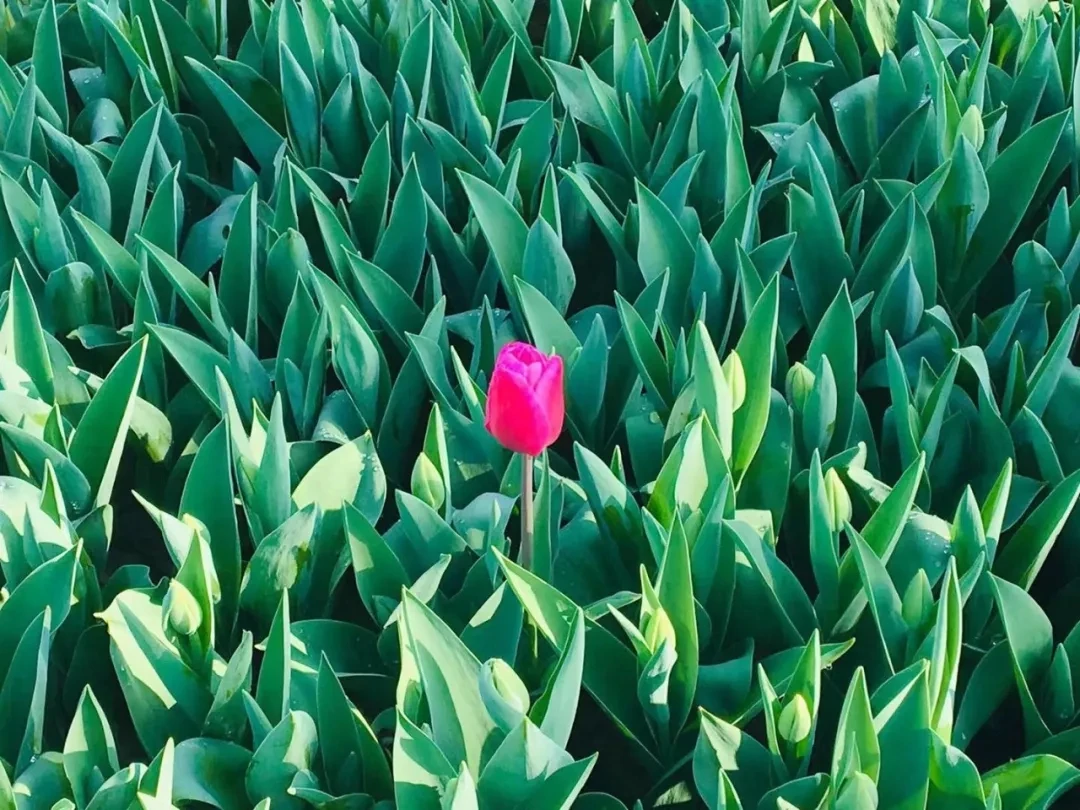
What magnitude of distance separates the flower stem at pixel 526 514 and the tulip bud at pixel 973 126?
754 millimetres

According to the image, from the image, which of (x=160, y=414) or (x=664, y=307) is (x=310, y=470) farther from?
(x=664, y=307)

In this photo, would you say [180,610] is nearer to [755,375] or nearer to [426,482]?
[426,482]

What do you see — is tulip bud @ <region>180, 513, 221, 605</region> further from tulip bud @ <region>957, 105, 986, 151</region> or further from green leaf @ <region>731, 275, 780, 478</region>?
tulip bud @ <region>957, 105, 986, 151</region>

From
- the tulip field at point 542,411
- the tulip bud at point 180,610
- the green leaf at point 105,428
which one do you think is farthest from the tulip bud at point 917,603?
the green leaf at point 105,428

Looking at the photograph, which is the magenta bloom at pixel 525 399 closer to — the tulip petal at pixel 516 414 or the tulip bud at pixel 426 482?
the tulip petal at pixel 516 414

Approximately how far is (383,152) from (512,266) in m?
0.22

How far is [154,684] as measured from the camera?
1145 millimetres

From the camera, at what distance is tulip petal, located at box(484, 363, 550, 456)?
1.07m

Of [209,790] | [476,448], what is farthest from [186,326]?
[209,790]

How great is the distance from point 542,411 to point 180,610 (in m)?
0.34

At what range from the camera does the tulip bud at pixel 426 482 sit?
1.28 metres

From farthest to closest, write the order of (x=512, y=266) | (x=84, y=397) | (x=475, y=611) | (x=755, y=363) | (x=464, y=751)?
1. (x=512, y=266)
2. (x=84, y=397)
3. (x=755, y=363)
4. (x=475, y=611)
5. (x=464, y=751)

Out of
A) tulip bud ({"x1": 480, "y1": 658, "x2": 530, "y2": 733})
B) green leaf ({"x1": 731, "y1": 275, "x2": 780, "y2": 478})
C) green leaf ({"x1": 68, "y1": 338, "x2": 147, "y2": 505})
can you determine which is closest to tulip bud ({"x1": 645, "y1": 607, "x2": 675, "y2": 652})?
tulip bud ({"x1": 480, "y1": 658, "x2": 530, "y2": 733})

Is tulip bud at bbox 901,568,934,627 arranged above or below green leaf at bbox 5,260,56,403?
below
